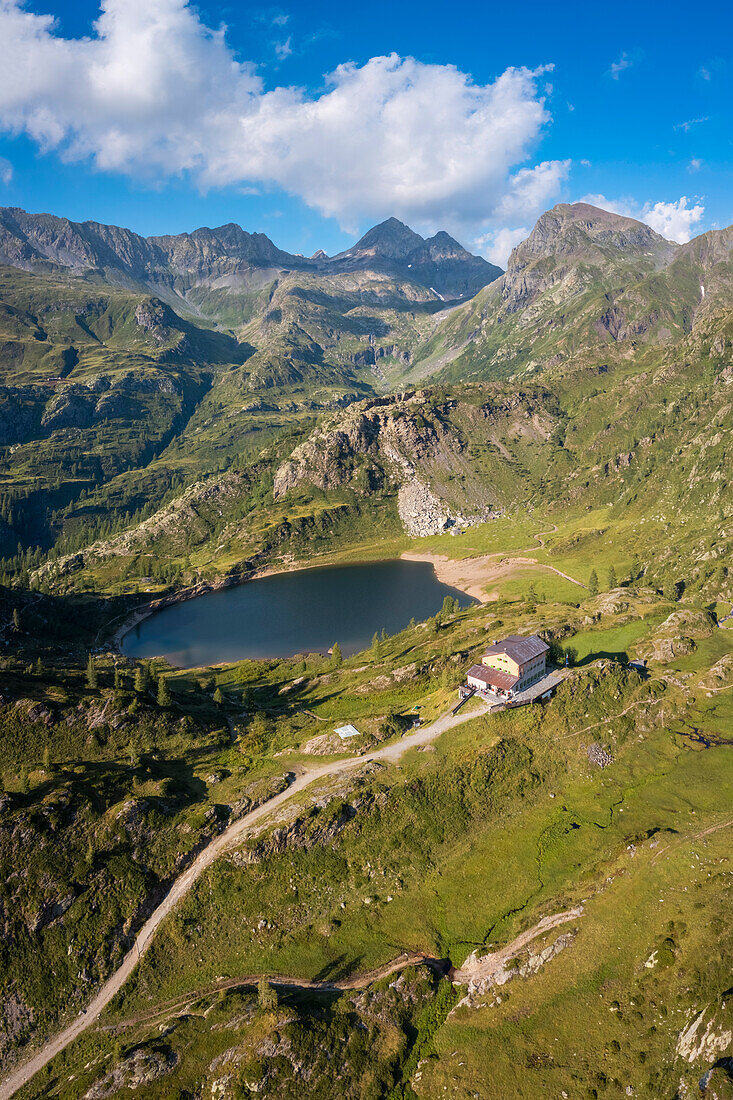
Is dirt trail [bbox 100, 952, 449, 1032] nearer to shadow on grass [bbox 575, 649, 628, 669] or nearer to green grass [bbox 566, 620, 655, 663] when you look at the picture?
shadow on grass [bbox 575, 649, 628, 669]

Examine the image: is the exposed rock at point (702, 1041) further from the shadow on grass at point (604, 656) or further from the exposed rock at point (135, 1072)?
the shadow on grass at point (604, 656)

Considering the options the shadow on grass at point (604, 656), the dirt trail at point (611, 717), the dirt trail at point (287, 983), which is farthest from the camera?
the shadow on grass at point (604, 656)

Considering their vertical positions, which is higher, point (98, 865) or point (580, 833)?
Result: point (98, 865)

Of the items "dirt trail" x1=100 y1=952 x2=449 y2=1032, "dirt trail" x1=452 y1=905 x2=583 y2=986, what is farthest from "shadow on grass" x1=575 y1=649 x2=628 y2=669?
"dirt trail" x1=100 y1=952 x2=449 y2=1032

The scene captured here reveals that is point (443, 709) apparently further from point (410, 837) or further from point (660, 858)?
point (660, 858)

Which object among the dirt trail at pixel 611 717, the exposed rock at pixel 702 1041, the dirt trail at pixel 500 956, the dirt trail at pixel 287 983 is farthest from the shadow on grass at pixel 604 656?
the dirt trail at pixel 287 983

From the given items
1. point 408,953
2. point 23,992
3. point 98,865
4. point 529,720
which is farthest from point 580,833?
point 23,992
